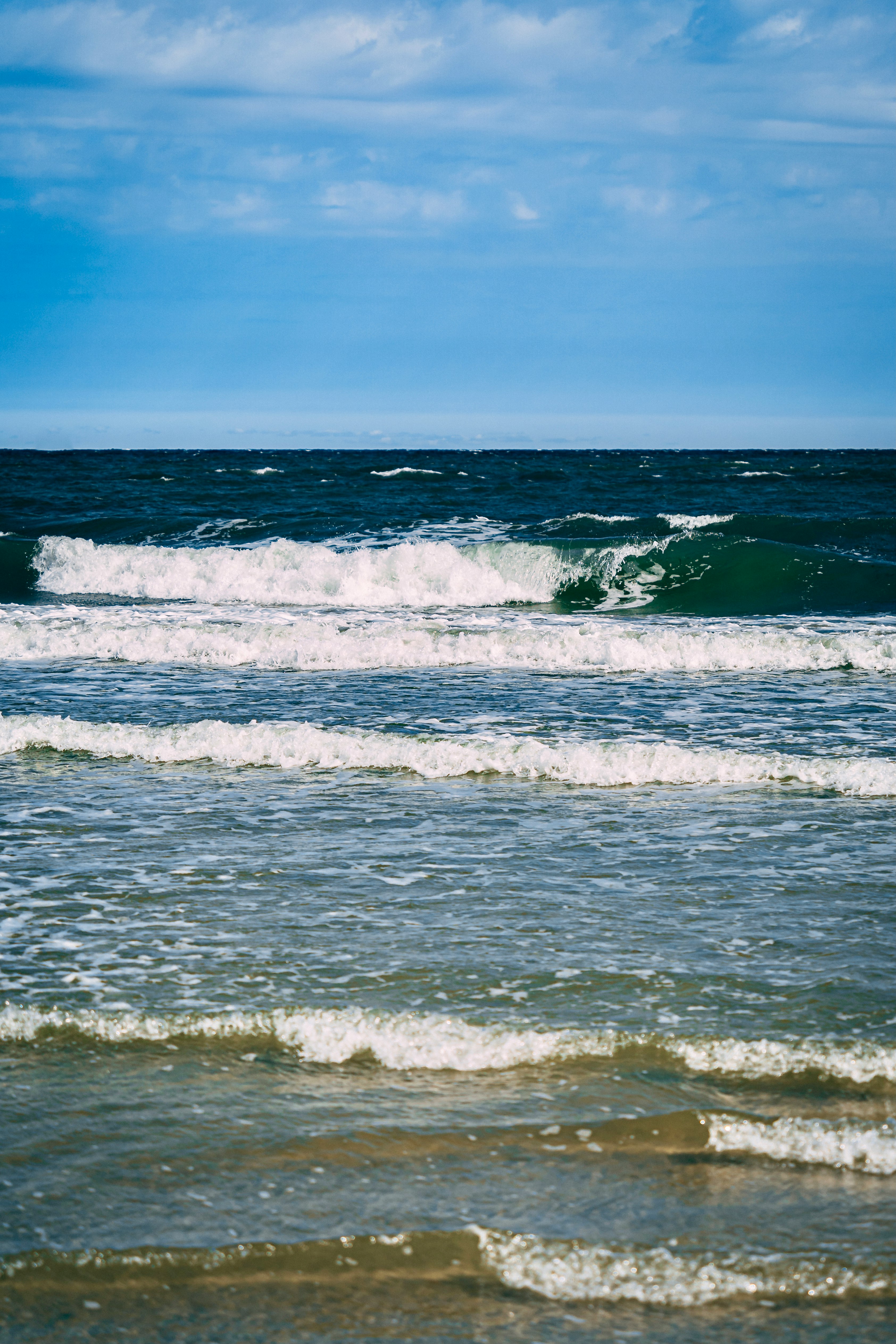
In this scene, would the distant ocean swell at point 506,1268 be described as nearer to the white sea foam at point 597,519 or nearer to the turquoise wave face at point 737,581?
the turquoise wave face at point 737,581

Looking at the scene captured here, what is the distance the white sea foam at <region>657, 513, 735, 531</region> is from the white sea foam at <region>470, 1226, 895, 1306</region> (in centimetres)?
1858

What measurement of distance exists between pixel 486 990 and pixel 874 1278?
136 cm

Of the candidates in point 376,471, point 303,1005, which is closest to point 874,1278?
point 303,1005

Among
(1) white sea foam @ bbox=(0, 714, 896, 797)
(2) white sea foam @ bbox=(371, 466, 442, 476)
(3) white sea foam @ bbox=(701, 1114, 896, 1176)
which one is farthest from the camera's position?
(2) white sea foam @ bbox=(371, 466, 442, 476)

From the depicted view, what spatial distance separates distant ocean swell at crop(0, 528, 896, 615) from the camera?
1595 centimetres

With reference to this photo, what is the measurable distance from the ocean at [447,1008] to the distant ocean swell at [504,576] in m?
6.95

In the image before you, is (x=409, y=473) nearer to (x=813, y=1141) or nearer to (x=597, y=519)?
(x=597, y=519)

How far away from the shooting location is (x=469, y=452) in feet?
289

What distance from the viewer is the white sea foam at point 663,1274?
205 centimetres

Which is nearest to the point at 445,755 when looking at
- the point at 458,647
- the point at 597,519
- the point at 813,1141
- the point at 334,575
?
the point at 813,1141

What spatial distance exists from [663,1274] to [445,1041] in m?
0.94

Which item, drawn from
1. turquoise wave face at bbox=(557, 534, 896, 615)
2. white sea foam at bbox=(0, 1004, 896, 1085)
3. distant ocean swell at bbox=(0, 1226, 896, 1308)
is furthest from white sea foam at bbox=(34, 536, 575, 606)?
distant ocean swell at bbox=(0, 1226, 896, 1308)

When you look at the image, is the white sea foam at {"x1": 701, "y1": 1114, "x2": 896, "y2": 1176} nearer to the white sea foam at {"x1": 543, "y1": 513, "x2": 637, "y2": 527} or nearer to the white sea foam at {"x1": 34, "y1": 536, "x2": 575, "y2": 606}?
the white sea foam at {"x1": 34, "y1": 536, "x2": 575, "y2": 606}

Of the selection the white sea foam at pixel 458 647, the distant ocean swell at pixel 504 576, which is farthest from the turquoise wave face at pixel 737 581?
the white sea foam at pixel 458 647
